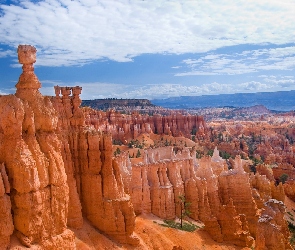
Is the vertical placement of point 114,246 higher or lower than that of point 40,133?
lower

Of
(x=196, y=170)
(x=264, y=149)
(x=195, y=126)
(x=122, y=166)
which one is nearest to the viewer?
(x=122, y=166)

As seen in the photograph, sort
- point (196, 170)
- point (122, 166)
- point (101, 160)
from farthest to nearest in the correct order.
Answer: point (196, 170), point (122, 166), point (101, 160)

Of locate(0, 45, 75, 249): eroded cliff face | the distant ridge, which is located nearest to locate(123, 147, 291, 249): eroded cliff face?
locate(0, 45, 75, 249): eroded cliff face

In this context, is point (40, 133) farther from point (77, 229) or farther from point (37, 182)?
point (77, 229)

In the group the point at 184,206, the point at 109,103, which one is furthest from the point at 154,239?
the point at 109,103

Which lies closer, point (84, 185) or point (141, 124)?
point (84, 185)

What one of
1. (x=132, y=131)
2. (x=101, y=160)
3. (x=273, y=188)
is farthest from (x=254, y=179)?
(x=132, y=131)

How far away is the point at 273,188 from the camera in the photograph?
4103cm

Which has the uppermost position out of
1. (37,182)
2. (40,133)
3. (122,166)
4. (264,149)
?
(40,133)

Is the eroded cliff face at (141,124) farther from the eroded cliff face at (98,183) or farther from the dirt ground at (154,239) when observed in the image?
the eroded cliff face at (98,183)

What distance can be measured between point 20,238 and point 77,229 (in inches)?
270

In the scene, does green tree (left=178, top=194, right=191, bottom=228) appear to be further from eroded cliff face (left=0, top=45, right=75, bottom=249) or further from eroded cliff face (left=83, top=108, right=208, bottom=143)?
eroded cliff face (left=83, top=108, right=208, bottom=143)

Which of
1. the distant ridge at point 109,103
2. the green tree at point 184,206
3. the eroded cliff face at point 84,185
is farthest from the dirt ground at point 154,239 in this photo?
the distant ridge at point 109,103

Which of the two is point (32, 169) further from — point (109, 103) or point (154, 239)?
point (109, 103)
